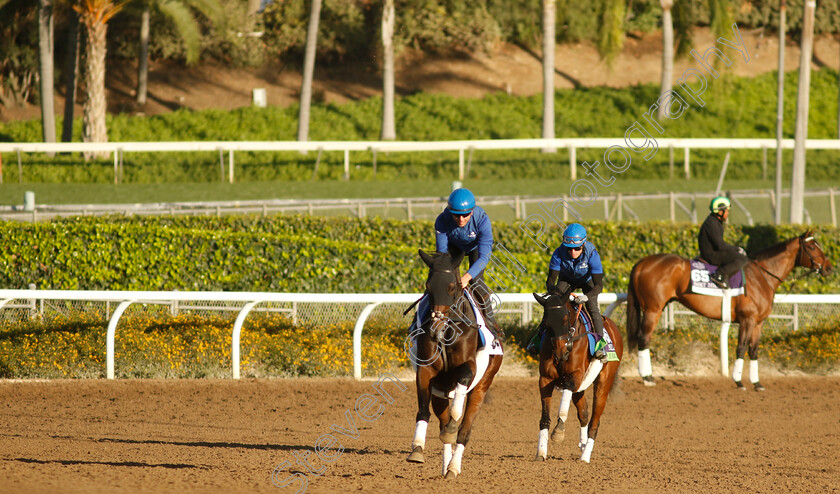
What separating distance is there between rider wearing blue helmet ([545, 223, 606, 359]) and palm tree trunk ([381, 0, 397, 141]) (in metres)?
19.6

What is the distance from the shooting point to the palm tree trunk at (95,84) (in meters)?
21.4

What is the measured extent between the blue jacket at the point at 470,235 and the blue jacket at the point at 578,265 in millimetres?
1055

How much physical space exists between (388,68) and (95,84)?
8.86 metres

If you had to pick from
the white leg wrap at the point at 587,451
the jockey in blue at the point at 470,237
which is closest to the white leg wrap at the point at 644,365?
the white leg wrap at the point at 587,451

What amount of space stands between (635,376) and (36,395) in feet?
23.2

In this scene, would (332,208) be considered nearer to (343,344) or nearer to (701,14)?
(343,344)

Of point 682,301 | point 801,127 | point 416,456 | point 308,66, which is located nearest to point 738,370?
point 682,301

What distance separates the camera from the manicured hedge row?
12438 mm

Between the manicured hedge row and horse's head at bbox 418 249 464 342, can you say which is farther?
the manicured hedge row

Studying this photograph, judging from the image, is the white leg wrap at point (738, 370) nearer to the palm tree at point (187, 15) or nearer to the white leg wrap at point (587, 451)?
the white leg wrap at point (587, 451)

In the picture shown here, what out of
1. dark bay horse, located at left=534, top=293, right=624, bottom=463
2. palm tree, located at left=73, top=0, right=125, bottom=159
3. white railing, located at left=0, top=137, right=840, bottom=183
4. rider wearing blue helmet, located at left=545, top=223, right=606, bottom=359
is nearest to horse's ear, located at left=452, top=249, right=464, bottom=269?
dark bay horse, located at left=534, top=293, right=624, bottom=463

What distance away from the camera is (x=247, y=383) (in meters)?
9.98

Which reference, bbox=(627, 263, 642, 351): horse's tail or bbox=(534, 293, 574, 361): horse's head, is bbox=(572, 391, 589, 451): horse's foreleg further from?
bbox=(627, 263, 642, 351): horse's tail

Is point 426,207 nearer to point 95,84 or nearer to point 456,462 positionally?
point 95,84
